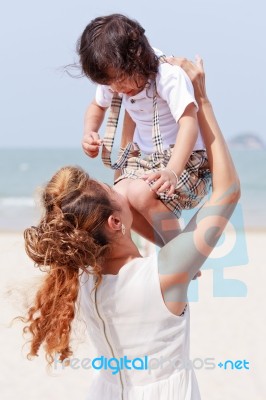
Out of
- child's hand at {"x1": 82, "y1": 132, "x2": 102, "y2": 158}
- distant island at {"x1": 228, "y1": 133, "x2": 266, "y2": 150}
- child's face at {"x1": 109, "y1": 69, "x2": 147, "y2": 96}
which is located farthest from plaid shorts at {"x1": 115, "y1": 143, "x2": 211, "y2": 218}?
distant island at {"x1": 228, "y1": 133, "x2": 266, "y2": 150}

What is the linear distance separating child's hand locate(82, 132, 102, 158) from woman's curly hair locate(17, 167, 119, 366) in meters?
0.39

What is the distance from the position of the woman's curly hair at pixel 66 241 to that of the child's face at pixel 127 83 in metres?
0.41

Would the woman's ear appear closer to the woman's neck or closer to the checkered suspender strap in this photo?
the woman's neck

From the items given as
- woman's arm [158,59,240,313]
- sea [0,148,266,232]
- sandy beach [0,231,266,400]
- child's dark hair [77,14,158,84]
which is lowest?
sea [0,148,266,232]

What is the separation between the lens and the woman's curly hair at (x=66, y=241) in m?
2.26

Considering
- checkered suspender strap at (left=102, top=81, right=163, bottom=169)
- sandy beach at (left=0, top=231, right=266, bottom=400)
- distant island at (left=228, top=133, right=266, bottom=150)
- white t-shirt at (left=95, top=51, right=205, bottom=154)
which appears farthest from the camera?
distant island at (left=228, top=133, right=266, bottom=150)

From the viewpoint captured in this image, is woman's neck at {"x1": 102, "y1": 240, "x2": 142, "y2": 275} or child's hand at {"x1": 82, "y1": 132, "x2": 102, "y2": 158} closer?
woman's neck at {"x1": 102, "y1": 240, "x2": 142, "y2": 275}

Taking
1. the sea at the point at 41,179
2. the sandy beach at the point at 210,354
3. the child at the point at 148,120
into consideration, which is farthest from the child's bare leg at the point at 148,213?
the sandy beach at the point at 210,354

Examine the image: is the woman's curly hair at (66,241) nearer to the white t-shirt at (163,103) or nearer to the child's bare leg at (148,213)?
the child's bare leg at (148,213)

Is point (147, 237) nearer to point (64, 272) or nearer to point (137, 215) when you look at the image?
point (137, 215)

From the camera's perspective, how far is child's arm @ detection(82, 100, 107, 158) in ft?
8.99

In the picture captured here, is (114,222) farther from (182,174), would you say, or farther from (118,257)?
(182,174)

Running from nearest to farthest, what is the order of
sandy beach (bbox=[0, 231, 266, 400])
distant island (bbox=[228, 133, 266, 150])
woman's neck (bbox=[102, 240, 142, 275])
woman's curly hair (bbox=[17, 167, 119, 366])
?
woman's curly hair (bbox=[17, 167, 119, 366]) → woman's neck (bbox=[102, 240, 142, 275]) → sandy beach (bbox=[0, 231, 266, 400]) → distant island (bbox=[228, 133, 266, 150])

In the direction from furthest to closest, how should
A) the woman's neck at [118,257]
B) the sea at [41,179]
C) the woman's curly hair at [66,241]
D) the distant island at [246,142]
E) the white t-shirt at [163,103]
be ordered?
1. the distant island at [246,142]
2. the sea at [41,179]
3. the white t-shirt at [163,103]
4. the woman's neck at [118,257]
5. the woman's curly hair at [66,241]
